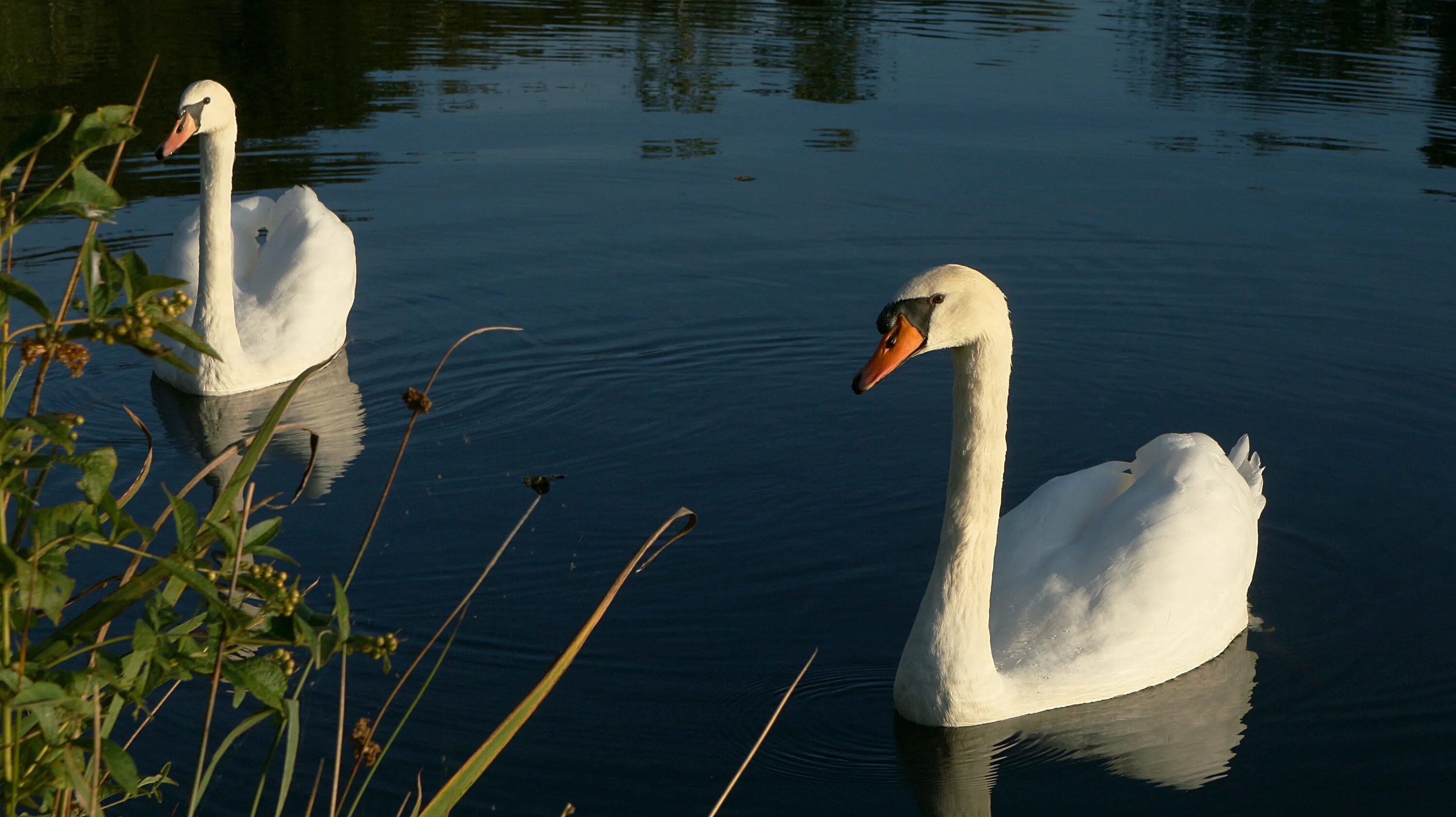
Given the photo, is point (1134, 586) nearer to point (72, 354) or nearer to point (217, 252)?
point (72, 354)

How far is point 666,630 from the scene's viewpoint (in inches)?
237

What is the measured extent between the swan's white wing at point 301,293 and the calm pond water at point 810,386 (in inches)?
11.4

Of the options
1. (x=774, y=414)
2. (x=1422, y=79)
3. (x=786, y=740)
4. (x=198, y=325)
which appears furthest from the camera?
(x=1422, y=79)

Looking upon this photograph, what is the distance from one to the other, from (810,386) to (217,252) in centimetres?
366

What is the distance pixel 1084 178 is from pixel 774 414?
620cm

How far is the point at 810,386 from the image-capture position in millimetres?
8844

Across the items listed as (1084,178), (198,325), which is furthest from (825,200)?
(198,325)

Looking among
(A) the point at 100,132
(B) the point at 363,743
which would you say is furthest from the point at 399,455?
(A) the point at 100,132

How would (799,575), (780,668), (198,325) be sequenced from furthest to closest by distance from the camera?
(198,325), (799,575), (780,668)

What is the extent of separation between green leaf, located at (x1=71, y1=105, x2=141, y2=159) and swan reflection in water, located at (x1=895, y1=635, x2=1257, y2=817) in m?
3.65

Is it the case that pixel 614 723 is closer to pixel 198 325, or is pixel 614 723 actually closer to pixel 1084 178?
pixel 198 325

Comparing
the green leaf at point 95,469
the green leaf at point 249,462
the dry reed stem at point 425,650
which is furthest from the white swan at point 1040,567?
the green leaf at point 95,469

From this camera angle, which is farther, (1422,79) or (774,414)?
(1422,79)

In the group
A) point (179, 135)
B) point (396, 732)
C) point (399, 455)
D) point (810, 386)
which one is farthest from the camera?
point (179, 135)
